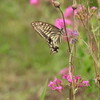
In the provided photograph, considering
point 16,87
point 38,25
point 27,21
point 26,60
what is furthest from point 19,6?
point 38,25

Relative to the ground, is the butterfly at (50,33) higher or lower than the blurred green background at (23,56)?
higher

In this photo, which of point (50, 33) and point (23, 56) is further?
point (23, 56)

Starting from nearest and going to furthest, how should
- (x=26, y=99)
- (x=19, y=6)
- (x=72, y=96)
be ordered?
(x=72, y=96), (x=26, y=99), (x=19, y=6)

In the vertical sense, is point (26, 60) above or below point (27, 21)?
below

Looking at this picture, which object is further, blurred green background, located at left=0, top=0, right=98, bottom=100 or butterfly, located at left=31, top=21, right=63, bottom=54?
blurred green background, located at left=0, top=0, right=98, bottom=100

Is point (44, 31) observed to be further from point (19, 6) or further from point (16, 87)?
point (19, 6)

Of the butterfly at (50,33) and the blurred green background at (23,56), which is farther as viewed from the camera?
the blurred green background at (23,56)

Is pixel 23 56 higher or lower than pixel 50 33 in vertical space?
lower

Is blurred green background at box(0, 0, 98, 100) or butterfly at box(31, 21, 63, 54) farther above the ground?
butterfly at box(31, 21, 63, 54)
